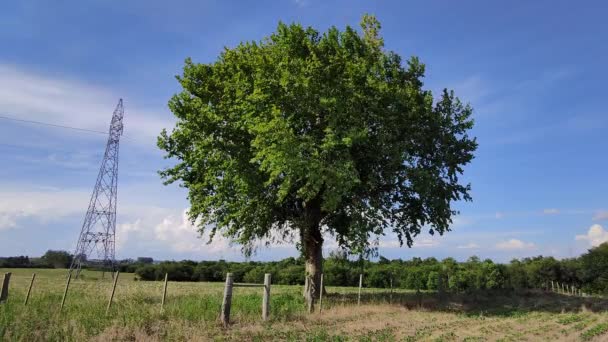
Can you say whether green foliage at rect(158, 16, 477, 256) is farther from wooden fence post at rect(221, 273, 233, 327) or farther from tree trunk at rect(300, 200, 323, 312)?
wooden fence post at rect(221, 273, 233, 327)

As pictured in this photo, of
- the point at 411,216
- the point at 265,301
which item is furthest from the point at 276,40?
the point at 265,301

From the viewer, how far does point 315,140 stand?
76.0ft

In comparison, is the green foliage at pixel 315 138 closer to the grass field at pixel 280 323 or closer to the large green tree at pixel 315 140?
the large green tree at pixel 315 140

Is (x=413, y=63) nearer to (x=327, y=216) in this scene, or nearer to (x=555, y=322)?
(x=327, y=216)

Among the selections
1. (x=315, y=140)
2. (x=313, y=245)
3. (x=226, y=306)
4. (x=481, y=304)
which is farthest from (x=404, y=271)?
(x=226, y=306)

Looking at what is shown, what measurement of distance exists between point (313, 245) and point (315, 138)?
25.9 feet

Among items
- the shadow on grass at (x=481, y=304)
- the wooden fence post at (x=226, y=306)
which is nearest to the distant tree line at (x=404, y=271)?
the shadow on grass at (x=481, y=304)

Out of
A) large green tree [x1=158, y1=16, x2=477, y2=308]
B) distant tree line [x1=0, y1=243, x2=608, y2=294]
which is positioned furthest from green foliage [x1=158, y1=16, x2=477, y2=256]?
distant tree line [x1=0, y1=243, x2=608, y2=294]

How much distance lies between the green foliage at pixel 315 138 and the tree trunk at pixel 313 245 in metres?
0.14

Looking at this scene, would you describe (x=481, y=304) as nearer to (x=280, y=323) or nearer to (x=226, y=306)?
(x=280, y=323)

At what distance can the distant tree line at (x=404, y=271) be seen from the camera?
247 ft

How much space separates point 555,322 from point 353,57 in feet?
53.9

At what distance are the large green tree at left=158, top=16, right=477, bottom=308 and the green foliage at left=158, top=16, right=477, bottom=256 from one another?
0.07 m

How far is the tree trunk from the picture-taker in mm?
26406
